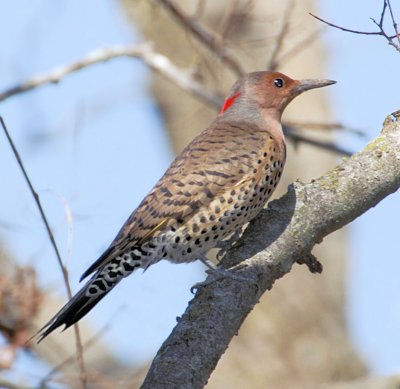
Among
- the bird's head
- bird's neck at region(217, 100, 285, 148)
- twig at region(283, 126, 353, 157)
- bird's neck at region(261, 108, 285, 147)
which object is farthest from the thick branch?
twig at region(283, 126, 353, 157)

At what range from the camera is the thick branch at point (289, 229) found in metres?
4.26

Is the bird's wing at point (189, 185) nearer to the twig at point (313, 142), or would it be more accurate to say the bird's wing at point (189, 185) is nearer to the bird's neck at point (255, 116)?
the bird's neck at point (255, 116)

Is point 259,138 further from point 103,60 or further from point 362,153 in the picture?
point 103,60

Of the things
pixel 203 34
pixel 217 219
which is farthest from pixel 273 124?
pixel 203 34

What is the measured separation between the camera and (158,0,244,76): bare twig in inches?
269

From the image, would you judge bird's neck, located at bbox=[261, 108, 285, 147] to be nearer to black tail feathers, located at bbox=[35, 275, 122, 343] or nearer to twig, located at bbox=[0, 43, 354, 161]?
twig, located at bbox=[0, 43, 354, 161]

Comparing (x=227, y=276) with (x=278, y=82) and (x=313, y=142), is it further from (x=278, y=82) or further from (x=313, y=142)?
(x=313, y=142)

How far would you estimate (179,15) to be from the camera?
6.83 metres

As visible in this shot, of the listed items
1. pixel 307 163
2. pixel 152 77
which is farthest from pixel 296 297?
pixel 152 77

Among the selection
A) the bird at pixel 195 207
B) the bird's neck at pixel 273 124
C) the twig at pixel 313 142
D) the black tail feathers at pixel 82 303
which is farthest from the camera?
the twig at pixel 313 142

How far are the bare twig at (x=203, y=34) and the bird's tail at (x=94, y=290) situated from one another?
2266mm

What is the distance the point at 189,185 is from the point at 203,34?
2.00 metres

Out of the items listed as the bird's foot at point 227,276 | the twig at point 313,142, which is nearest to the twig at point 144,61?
the twig at point 313,142

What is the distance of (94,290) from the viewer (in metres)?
4.92
